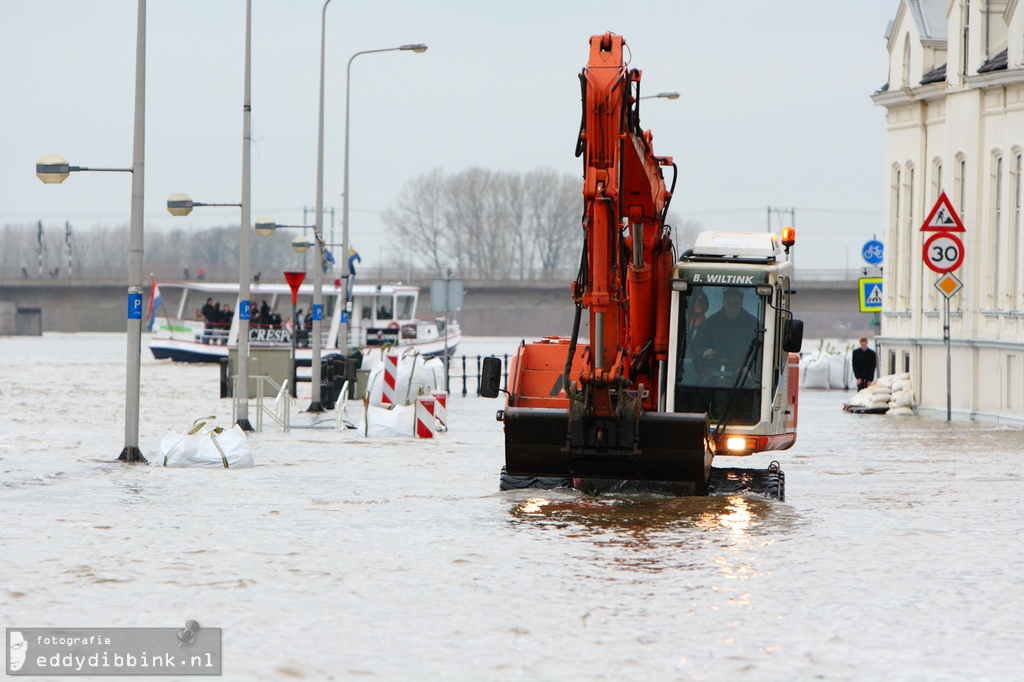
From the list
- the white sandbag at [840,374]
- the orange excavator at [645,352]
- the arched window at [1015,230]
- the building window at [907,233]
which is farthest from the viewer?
the white sandbag at [840,374]

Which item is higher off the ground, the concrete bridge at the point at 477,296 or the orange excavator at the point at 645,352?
the concrete bridge at the point at 477,296

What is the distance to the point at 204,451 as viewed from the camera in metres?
19.7

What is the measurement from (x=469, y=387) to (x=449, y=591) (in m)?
37.0

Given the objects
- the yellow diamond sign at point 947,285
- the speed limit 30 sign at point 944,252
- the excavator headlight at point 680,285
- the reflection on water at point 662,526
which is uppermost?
the speed limit 30 sign at point 944,252

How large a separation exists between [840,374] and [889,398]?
15.2 meters

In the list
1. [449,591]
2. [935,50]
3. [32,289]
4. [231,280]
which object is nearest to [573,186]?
[231,280]

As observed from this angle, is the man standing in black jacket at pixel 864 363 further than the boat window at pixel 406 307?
No

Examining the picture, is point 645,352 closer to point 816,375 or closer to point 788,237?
point 788,237

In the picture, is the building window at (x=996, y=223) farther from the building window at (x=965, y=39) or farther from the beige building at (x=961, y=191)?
the building window at (x=965, y=39)

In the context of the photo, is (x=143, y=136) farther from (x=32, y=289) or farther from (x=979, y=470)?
(x=32, y=289)

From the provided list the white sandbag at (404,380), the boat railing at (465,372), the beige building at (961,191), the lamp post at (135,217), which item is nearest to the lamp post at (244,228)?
the white sandbag at (404,380)

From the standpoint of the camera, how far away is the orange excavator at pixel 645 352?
14227mm

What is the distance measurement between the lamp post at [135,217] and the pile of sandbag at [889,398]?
19617 mm

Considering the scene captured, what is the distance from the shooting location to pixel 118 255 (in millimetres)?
184875
